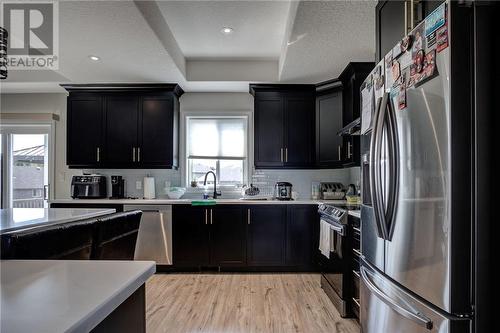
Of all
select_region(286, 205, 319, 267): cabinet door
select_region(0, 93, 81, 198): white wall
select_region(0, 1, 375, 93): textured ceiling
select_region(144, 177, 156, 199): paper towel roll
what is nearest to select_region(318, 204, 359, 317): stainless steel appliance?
select_region(286, 205, 319, 267): cabinet door

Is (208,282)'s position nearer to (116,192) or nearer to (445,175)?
(116,192)

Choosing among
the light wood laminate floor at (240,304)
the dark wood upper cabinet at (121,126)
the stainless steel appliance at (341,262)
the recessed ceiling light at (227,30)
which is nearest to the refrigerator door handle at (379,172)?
the stainless steel appliance at (341,262)

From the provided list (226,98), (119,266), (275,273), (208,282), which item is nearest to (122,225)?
(119,266)

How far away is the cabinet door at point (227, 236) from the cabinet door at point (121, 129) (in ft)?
4.75

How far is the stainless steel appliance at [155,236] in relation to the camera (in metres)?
3.55

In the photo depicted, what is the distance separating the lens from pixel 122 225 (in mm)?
1678

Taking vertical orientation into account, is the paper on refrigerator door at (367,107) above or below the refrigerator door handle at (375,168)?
above

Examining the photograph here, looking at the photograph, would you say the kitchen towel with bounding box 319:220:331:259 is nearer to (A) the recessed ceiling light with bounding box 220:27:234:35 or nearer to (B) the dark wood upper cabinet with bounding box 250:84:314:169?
(B) the dark wood upper cabinet with bounding box 250:84:314:169

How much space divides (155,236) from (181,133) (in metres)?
1.55

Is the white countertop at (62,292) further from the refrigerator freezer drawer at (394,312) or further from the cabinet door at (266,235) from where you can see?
the cabinet door at (266,235)

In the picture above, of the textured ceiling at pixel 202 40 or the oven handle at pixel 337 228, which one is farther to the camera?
the oven handle at pixel 337 228

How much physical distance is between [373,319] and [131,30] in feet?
9.21

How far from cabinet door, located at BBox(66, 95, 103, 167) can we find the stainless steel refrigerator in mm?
3732

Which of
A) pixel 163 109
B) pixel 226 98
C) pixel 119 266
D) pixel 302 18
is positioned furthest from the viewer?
pixel 226 98
